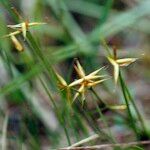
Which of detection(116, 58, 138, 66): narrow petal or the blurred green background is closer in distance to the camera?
detection(116, 58, 138, 66): narrow petal

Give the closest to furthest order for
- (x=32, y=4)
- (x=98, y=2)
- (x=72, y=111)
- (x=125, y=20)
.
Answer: (x=72, y=111), (x=125, y=20), (x=32, y=4), (x=98, y=2)

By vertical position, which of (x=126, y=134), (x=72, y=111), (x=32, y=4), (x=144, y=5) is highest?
(x=32, y=4)

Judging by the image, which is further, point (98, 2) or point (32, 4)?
point (98, 2)

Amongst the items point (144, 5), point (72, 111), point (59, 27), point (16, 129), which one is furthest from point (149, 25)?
point (72, 111)

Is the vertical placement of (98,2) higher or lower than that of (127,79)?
higher

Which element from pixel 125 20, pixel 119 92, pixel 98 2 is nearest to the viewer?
pixel 119 92

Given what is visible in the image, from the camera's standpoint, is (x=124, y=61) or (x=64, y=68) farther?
(x=64, y=68)

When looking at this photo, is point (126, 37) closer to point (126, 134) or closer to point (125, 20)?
point (125, 20)

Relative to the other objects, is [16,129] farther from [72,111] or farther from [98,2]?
[98,2]

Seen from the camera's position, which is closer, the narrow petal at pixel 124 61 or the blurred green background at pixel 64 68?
the narrow petal at pixel 124 61

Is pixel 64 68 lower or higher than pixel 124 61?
lower
